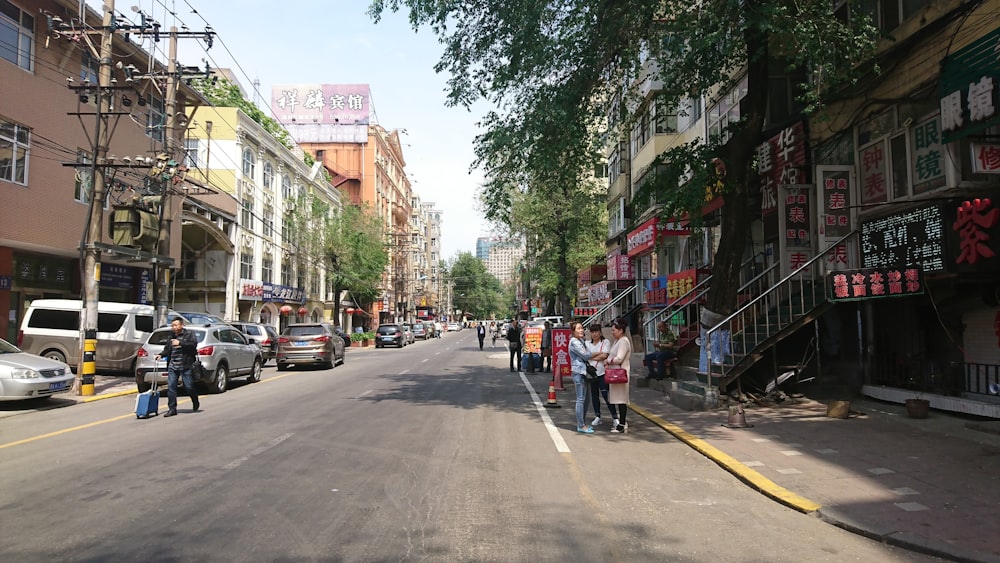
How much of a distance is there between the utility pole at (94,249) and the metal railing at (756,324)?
14377mm

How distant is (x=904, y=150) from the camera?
11430mm

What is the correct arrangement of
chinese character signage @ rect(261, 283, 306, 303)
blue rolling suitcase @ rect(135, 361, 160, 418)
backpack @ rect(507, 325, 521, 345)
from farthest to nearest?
1. chinese character signage @ rect(261, 283, 306, 303)
2. backpack @ rect(507, 325, 521, 345)
3. blue rolling suitcase @ rect(135, 361, 160, 418)

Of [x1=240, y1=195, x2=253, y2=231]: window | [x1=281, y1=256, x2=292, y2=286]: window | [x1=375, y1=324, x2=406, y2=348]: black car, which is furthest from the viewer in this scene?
[x1=281, y1=256, x2=292, y2=286]: window

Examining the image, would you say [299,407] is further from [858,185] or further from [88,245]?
[858,185]

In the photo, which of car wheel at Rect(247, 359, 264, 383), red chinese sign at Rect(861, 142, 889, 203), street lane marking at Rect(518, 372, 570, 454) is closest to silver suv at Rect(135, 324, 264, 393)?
car wheel at Rect(247, 359, 264, 383)

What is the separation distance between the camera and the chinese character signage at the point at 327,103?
69688 mm

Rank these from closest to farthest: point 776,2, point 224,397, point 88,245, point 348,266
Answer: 1. point 776,2
2. point 224,397
3. point 88,245
4. point 348,266

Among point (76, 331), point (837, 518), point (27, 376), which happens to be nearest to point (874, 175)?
point (837, 518)

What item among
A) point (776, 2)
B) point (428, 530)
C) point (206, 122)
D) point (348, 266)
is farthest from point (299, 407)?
point (348, 266)

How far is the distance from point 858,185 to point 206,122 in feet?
112

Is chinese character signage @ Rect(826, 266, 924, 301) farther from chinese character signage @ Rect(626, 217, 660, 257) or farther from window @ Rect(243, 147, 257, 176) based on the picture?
window @ Rect(243, 147, 257, 176)

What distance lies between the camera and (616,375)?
9.53 metres

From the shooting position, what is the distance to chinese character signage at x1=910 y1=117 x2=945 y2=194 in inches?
409

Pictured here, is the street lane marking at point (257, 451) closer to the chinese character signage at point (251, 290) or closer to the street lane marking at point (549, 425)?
the street lane marking at point (549, 425)
